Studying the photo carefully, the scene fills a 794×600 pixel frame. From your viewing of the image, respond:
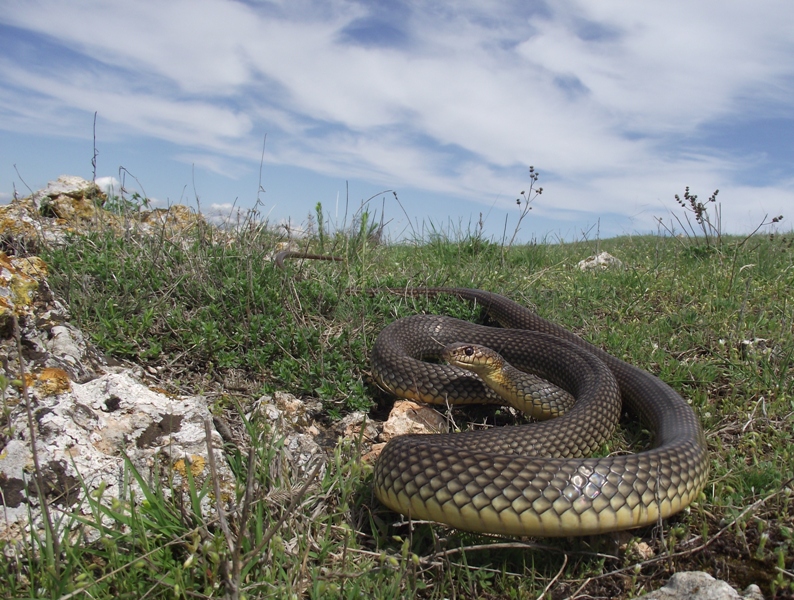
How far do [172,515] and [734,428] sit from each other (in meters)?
3.53

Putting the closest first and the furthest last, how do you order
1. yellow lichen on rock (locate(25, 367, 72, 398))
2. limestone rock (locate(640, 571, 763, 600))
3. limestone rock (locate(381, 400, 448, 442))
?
limestone rock (locate(640, 571, 763, 600)) → yellow lichen on rock (locate(25, 367, 72, 398)) → limestone rock (locate(381, 400, 448, 442))

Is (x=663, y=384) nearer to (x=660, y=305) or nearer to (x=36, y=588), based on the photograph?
(x=660, y=305)

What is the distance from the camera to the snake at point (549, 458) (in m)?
2.83

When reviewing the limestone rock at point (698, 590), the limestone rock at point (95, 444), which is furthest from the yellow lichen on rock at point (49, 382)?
the limestone rock at point (698, 590)

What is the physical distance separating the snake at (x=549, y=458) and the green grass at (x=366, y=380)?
0.18m

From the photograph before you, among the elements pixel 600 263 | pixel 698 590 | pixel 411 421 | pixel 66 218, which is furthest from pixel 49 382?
pixel 600 263

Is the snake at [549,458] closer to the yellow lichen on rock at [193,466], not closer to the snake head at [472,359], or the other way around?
the snake head at [472,359]

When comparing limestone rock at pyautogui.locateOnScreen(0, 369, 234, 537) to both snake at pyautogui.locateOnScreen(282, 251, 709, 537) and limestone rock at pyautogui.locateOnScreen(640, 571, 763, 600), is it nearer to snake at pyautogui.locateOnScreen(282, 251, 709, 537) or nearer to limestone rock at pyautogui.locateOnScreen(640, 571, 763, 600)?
snake at pyautogui.locateOnScreen(282, 251, 709, 537)

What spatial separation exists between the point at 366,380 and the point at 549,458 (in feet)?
7.17

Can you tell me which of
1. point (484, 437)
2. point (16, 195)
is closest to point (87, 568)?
point (484, 437)

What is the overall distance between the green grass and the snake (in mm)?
183

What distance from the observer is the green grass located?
260 cm

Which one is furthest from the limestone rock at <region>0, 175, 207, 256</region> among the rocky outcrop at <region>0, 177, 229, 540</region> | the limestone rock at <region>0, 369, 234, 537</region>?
the limestone rock at <region>0, 369, 234, 537</region>

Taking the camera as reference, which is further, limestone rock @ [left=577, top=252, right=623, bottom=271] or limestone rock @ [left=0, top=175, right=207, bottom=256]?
limestone rock @ [left=577, top=252, right=623, bottom=271]
